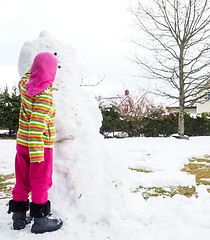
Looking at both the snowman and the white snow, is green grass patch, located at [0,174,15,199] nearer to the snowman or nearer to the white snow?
the white snow

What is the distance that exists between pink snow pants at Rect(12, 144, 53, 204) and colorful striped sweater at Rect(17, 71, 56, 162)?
0.29 feet

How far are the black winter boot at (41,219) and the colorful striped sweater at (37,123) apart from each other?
43 cm

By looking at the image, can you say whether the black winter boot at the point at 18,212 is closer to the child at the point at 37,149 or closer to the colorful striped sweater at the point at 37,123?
the child at the point at 37,149

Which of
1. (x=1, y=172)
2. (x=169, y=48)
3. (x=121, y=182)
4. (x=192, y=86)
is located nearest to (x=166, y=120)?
(x=192, y=86)

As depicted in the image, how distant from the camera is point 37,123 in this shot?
71.6 inches

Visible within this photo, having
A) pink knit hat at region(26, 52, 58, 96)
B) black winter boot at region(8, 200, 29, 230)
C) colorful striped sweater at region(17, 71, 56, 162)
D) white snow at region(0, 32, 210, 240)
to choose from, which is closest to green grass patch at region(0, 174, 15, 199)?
white snow at region(0, 32, 210, 240)

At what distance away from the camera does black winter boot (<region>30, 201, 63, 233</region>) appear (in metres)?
1.88

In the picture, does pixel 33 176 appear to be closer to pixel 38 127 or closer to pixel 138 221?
pixel 38 127

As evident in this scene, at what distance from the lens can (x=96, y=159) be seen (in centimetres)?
243

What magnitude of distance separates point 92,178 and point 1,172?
10.0 feet

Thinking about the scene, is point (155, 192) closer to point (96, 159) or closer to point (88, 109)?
point (96, 159)

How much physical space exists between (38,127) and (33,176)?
418 millimetres

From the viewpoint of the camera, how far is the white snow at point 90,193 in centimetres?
196

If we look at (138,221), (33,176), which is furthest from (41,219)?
(138,221)
